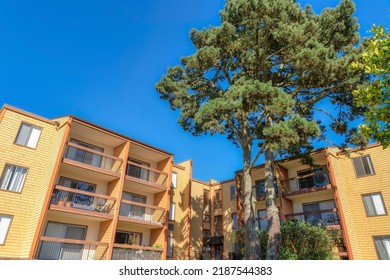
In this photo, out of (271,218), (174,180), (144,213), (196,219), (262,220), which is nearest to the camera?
(271,218)

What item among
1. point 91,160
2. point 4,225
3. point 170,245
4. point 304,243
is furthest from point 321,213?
point 4,225

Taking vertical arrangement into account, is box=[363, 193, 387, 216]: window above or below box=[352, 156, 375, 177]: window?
below

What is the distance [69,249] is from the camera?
15.9 metres

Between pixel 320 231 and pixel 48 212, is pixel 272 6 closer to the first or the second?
pixel 320 231

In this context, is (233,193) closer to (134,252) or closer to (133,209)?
(133,209)

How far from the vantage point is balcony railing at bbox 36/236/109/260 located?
14.9 m

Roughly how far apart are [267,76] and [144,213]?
45.0 ft

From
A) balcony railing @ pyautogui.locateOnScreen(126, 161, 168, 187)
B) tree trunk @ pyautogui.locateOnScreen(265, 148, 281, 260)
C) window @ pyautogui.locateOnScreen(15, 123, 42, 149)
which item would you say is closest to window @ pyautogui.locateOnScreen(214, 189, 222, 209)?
balcony railing @ pyautogui.locateOnScreen(126, 161, 168, 187)

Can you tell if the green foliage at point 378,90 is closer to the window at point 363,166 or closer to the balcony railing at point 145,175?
the balcony railing at point 145,175

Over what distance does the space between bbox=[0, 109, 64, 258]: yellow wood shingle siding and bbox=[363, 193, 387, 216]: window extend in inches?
874

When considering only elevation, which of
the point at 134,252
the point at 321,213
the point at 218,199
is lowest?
the point at 134,252

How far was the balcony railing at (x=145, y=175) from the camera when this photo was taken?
21.7 m

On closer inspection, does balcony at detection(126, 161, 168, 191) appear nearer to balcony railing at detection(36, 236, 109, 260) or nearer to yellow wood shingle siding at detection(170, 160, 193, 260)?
yellow wood shingle siding at detection(170, 160, 193, 260)
